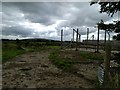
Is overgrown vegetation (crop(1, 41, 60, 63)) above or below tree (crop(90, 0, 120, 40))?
below

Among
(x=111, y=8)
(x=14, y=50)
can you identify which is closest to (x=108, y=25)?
(x=111, y=8)

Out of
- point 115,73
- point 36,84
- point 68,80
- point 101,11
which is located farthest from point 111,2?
point 36,84

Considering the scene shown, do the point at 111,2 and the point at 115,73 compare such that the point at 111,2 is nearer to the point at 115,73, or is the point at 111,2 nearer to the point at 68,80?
the point at 115,73

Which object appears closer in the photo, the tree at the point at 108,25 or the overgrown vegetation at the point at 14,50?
the tree at the point at 108,25

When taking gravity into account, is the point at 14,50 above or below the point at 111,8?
below

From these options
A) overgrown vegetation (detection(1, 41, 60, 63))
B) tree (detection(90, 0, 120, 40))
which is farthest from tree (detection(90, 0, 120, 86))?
overgrown vegetation (detection(1, 41, 60, 63))

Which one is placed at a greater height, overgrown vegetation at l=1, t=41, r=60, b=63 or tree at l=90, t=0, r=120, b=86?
tree at l=90, t=0, r=120, b=86

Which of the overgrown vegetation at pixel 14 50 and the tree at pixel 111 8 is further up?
the tree at pixel 111 8

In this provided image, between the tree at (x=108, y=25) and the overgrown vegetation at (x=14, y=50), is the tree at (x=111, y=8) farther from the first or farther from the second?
the overgrown vegetation at (x=14, y=50)

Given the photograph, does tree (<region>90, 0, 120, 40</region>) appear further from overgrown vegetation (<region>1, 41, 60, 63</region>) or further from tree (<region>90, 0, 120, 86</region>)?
overgrown vegetation (<region>1, 41, 60, 63</region>)

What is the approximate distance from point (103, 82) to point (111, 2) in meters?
3.18

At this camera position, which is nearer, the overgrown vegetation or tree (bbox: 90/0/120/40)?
tree (bbox: 90/0/120/40)

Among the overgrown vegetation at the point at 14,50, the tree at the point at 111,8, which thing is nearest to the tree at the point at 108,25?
the tree at the point at 111,8

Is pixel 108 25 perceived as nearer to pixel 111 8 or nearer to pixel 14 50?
pixel 111 8
